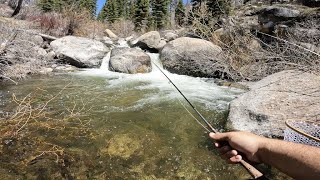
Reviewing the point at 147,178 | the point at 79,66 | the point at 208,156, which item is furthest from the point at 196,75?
the point at 147,178

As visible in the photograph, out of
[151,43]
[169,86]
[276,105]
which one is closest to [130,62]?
[169,86]

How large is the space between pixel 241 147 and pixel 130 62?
31.6 ft

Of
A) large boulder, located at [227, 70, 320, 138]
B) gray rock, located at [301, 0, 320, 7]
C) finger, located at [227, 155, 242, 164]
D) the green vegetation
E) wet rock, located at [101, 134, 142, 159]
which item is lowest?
wet rock, located at [101, 134, 142, 159]

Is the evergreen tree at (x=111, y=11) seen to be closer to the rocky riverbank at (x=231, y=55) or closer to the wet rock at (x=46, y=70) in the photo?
the rocky riverbank at (x=231, y=55)

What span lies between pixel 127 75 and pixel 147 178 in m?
7.17

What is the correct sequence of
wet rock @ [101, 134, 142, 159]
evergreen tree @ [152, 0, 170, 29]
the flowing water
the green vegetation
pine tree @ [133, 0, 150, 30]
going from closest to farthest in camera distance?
the flowing water
wet rock @ [101, 134, 142, 159]
the green vegetation
pine tree @ [133, 0, 150, 30]
evergreen tree @ [152, 0, 170, 29]

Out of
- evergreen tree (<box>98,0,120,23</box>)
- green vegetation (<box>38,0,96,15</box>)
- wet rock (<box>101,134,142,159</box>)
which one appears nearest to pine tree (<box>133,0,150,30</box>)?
green vegetation (<box>38,0,96,15</box>)

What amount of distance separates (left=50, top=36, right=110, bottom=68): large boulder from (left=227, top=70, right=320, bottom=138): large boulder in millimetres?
7175

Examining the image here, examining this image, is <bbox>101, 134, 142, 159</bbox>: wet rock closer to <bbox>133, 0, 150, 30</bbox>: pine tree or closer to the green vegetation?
the green vegetation

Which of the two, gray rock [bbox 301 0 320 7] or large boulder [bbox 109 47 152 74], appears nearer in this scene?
large boulder [bbox 109 47 152 74]

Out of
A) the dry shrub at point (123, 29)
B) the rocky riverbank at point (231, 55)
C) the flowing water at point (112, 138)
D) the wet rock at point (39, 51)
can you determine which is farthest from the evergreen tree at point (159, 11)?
the flowing water at point (112, 138)

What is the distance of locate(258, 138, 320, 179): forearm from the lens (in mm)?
1433

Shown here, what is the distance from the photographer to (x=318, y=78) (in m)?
6.02

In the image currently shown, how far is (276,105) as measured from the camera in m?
5.41
